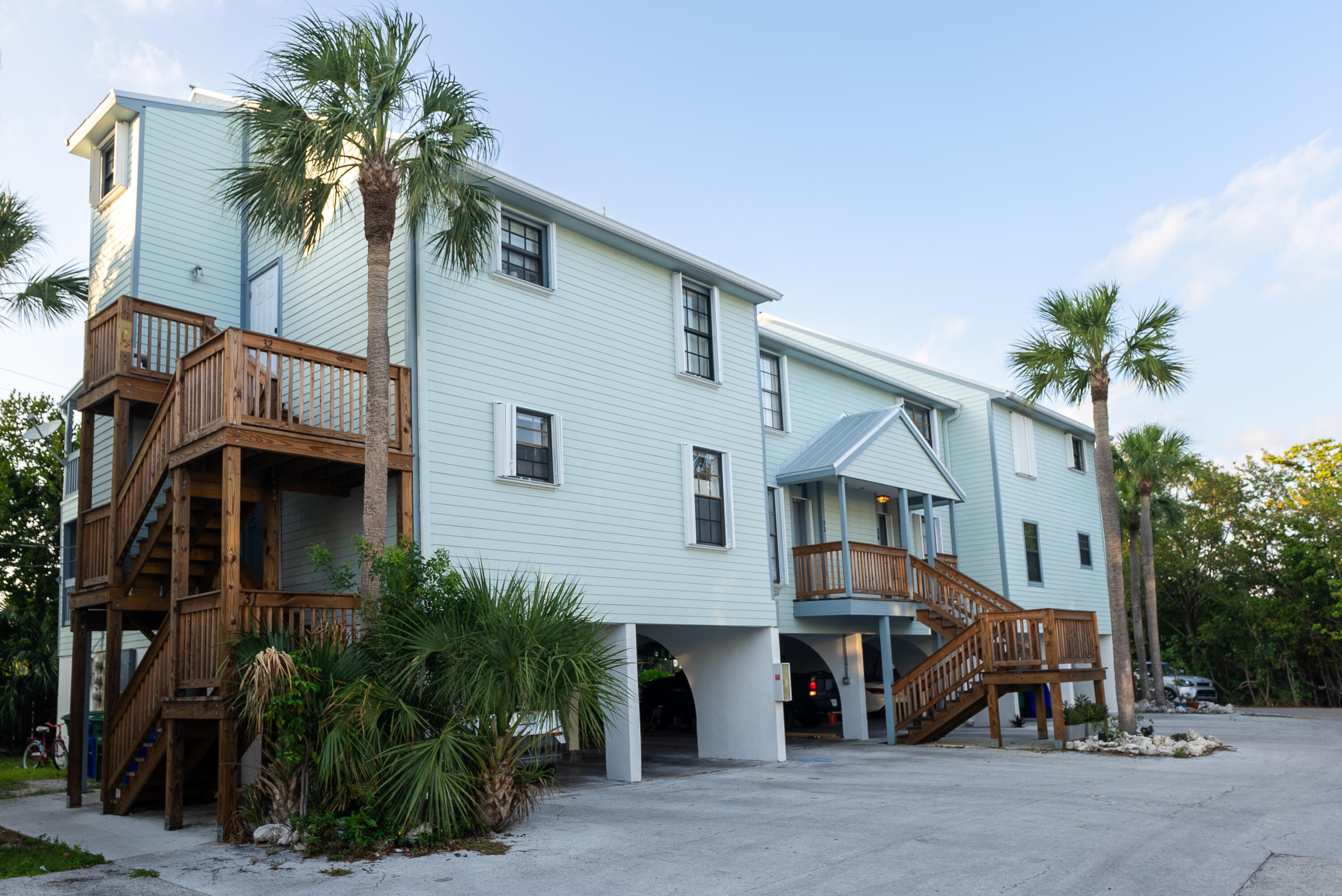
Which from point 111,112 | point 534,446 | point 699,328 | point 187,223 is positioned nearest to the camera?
point 534,446

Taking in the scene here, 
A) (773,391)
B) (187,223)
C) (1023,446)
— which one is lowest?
(1023,446)

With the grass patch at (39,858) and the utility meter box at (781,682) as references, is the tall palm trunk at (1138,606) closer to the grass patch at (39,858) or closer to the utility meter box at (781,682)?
the utility meter box at (781,682)

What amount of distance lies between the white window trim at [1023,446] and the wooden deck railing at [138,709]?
2124 cm

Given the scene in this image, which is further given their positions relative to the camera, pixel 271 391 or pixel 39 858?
pixel 271 391

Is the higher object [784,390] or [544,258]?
[544,258]

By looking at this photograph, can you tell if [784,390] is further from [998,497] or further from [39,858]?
[39,858]

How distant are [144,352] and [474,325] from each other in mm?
4598

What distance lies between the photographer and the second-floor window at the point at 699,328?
686 inches

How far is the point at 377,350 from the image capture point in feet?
37.4

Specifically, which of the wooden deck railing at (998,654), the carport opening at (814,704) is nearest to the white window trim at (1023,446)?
the carport opening at (814,704)

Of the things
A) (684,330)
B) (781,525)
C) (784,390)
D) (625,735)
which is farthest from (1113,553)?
(625,735)

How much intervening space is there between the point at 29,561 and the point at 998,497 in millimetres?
26613

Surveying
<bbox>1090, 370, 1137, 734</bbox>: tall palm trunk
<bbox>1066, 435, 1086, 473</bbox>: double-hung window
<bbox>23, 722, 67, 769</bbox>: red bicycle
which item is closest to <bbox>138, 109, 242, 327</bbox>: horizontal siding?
<bbox>23, 722, 67, 769</bbox>: red bicycle

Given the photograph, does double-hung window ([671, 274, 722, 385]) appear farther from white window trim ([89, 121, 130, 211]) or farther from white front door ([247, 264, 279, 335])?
white window trim ([89, 121, 130, 211])
